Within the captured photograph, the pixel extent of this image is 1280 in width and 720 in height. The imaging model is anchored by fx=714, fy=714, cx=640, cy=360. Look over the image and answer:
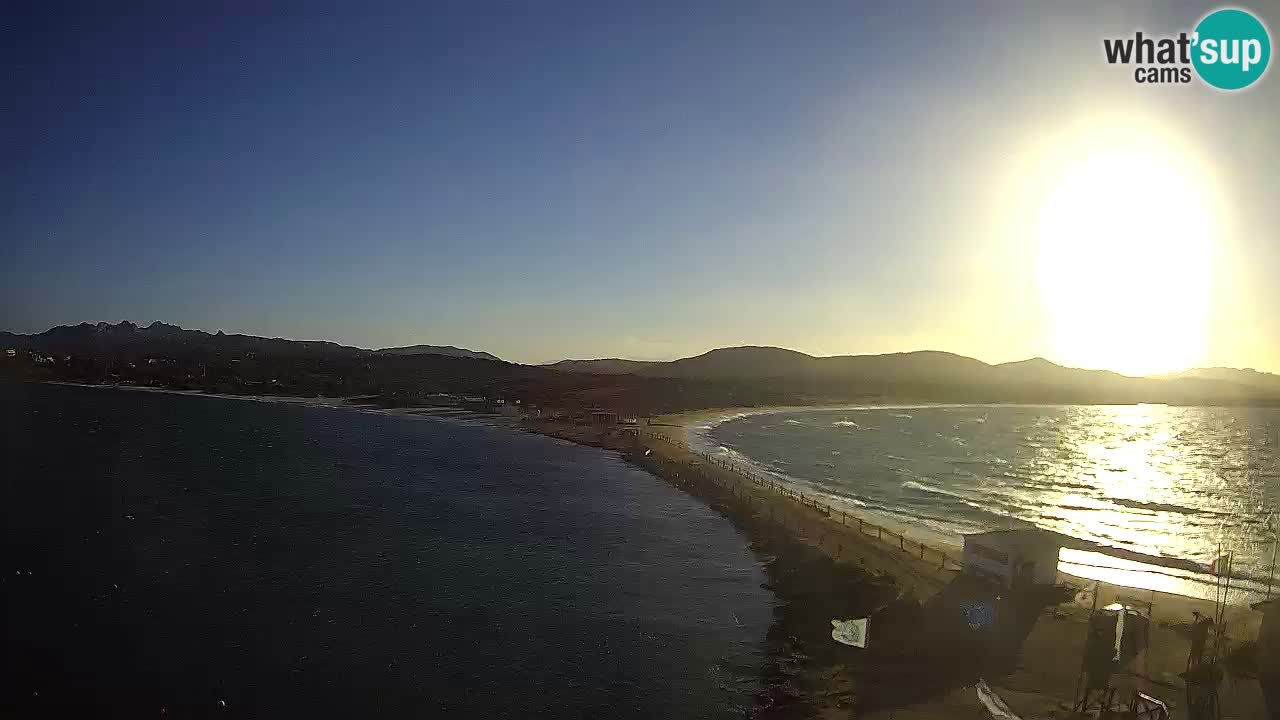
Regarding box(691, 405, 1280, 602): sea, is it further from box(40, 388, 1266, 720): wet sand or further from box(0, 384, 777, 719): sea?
box(0, 384, 777, 719): sea

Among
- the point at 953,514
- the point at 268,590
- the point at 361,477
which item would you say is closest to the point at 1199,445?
the point at 953,514

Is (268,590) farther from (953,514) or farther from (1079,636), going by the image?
(953,514)

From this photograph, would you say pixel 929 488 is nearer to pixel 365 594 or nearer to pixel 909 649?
pixel 909 649

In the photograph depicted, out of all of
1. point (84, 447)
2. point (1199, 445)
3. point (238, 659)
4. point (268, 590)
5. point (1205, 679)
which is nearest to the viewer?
point (1205, 679)

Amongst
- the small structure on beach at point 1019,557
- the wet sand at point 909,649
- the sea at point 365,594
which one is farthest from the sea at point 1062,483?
the sea at point 365,594

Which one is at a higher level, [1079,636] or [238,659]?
[1079,636]

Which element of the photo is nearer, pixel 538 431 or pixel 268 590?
pixel 268 590

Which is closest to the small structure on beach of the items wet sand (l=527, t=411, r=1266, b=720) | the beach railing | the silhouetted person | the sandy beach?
wet sand (l=527, t=411, r=1266, b=720)

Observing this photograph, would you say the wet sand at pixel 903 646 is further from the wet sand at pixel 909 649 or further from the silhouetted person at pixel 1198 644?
the silhouetted person at pixel 1198 644
